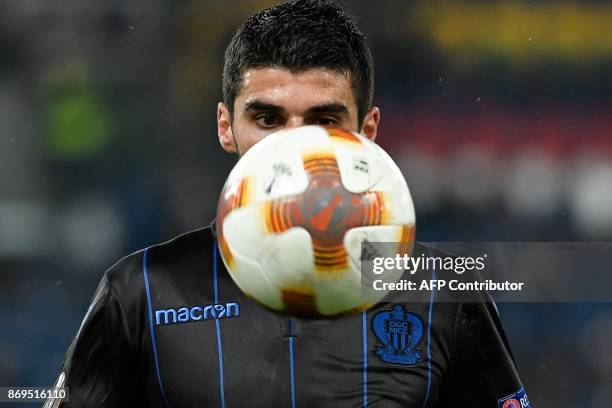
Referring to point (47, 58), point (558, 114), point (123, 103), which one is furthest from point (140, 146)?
point (558, 114)

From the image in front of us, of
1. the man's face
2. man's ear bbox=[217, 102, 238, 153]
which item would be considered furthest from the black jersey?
the man's face

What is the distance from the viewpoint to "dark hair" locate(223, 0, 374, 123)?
8.30ft

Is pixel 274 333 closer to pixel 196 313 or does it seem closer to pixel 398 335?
pixel 196 313

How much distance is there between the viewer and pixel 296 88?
8.04ft

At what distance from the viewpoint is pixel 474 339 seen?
2678 millimetres

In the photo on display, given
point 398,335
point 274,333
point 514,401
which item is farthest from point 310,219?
point 514,401

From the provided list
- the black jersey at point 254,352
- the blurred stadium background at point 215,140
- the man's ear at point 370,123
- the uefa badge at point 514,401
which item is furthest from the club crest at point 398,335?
the blurred stadium background at point 215,140

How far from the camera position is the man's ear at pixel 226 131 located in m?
2.71

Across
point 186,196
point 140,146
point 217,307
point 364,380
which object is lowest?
point 364,380

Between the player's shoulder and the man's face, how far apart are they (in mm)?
358

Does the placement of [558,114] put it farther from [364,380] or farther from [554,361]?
[364,380]

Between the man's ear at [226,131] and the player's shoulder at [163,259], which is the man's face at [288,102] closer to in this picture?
the man's ear at [226,131]

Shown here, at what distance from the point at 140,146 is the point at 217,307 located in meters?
4.26

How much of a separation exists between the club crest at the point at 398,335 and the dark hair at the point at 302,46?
0.63m
